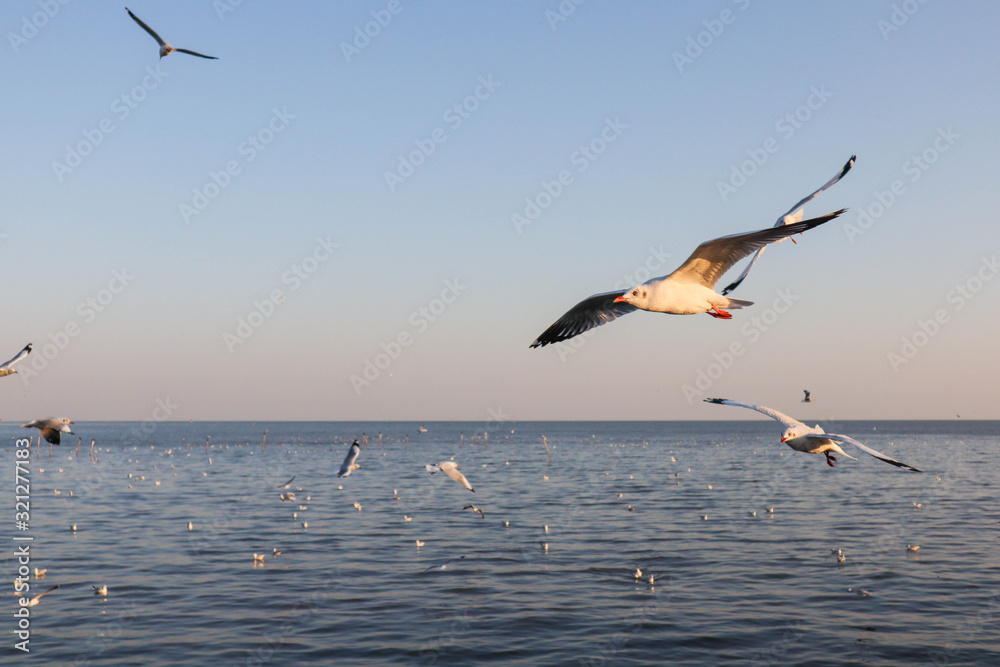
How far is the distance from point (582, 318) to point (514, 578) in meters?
12.3

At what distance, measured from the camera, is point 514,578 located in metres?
22.5

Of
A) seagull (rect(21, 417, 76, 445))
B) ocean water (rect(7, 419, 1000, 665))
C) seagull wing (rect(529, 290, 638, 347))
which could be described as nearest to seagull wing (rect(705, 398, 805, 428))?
seagull wing (rect(529, 290, 638, 347))

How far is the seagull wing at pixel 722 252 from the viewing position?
30.1ft

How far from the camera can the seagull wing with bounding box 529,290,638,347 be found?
1207 centimetres

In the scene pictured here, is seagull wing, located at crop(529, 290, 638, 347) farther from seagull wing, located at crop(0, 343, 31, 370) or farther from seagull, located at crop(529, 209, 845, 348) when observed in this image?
seagull wing, located at crop(0, 343, 31, 370)

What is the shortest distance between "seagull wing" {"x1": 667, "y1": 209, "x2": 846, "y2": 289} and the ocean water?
939 centimetres

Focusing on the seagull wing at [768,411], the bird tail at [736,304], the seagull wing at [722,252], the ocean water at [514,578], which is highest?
the seagull wing at [722,252]

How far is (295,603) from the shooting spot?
65.5 ft

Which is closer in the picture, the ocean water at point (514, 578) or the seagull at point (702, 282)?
the seagull at point (702, 282)

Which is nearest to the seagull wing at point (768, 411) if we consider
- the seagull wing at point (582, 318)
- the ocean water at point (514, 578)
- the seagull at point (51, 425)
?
the seagull wing at point (582, 318)

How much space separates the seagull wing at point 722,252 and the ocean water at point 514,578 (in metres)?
9.39

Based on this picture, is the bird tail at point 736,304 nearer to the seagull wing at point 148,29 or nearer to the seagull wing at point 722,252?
the seagull wing at point 722,252

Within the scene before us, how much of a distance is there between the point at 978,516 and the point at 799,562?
1393 cm

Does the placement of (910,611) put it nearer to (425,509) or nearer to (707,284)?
(707,284)
